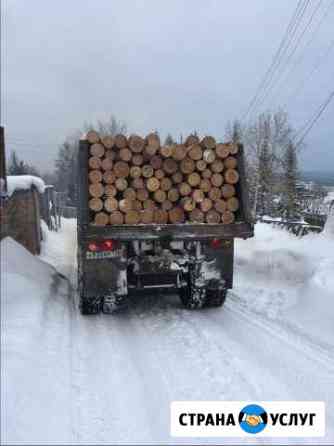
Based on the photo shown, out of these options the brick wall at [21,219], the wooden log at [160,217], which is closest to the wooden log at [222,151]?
the wooden log at [160,217]

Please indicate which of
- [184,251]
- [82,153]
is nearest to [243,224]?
[184,251]

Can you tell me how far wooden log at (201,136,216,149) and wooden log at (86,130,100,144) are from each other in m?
1.69

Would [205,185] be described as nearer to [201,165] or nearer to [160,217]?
[201,165]

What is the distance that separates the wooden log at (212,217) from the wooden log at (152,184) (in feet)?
3.02

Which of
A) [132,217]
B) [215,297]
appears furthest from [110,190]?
[215,297]

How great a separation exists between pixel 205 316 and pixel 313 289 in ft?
6.43

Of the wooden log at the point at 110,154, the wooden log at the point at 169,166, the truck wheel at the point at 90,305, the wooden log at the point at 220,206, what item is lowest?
the truck wheel at the point at 90,305

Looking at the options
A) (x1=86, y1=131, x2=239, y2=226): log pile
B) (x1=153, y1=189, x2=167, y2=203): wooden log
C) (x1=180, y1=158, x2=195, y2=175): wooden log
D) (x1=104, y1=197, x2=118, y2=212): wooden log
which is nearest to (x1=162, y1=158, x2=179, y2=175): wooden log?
(x1=86, y1=131, x2=239, y2=226): log pile

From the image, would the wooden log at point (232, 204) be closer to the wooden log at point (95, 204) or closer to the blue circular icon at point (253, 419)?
the wooden log at point (95, 204)

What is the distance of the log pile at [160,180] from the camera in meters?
6.13

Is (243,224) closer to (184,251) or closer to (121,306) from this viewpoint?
(184,251)

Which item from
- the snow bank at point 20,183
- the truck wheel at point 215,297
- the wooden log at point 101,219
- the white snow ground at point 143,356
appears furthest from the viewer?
the snow bank at point 20,183

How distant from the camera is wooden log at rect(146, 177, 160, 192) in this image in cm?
628

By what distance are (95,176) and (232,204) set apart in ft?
7.36
